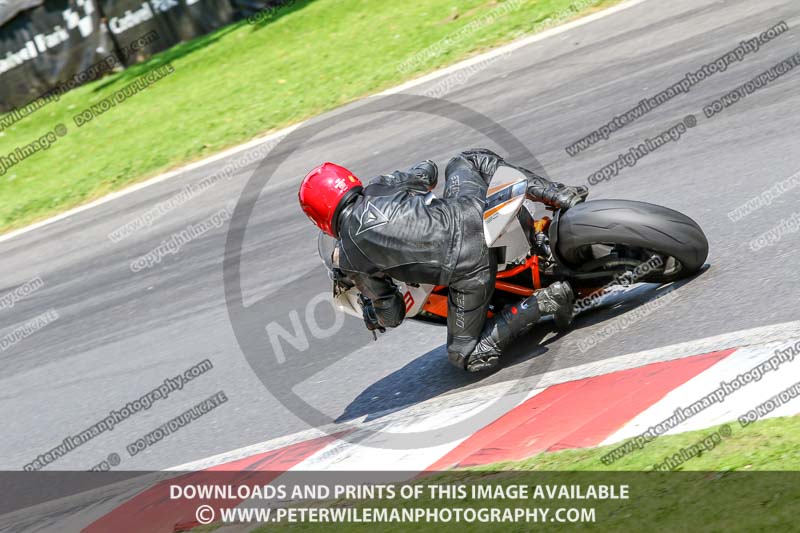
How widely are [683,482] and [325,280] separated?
480cm

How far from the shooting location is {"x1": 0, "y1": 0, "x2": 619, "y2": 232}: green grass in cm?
1370

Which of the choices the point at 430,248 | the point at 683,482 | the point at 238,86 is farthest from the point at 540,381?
the point at 238,86

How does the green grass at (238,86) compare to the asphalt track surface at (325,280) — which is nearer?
the asphalt track surface at (325,280)

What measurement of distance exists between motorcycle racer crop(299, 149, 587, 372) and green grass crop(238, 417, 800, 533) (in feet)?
4.32

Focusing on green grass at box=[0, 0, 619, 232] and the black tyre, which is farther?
green grass at box=[0, 0, 619, 232]

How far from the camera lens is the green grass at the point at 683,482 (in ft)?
10.1

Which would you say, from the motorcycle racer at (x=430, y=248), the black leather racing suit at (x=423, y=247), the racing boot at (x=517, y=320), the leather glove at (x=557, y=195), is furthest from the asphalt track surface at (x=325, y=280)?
the leather glove at (x=557, y=195)

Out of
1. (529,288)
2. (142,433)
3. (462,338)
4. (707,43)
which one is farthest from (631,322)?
(707,43)

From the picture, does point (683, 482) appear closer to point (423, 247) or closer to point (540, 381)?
point (540, 381)

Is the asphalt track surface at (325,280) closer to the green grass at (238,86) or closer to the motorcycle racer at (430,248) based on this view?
the motorcycle racer at (430,248)

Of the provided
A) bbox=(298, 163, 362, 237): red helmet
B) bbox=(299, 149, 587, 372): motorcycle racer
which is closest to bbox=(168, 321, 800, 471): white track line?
bbox=(299, 149, 587, 372): motorcycle racer

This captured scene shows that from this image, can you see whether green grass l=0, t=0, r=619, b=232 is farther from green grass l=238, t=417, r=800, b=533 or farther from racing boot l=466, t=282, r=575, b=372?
green grass l=238, t=417, r=800, b=533

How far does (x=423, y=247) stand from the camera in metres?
5.04

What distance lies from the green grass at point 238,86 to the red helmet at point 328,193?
8.41 meters
